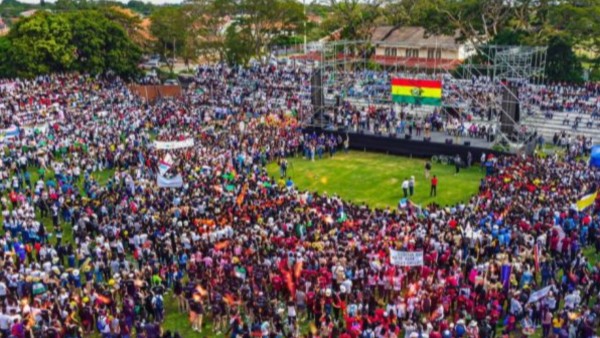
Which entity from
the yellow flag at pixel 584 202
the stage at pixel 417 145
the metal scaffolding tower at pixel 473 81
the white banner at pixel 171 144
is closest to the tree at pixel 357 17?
the metal scaffolding tower at pixel 473 81

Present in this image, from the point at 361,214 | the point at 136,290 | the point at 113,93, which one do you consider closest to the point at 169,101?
the point at 113,93

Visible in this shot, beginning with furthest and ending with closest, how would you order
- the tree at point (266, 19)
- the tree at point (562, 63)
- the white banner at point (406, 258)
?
the tree at point (266, 19) → the tree at point (562, 63) → the white banner at point (406, 258)

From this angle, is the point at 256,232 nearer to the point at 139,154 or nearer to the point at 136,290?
the point at 136,290

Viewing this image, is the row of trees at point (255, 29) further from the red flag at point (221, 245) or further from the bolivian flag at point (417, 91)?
the red flag at point (221, 245)

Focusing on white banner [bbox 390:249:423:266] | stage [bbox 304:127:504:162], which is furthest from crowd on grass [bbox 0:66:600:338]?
stage [bbox 304:127:504:162]

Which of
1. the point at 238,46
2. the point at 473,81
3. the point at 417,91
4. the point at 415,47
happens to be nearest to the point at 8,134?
the point at 417,91

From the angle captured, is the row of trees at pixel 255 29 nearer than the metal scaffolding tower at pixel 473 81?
No

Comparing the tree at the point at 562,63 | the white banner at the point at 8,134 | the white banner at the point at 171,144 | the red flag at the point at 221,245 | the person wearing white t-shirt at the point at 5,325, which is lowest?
the person wearing white t-shirt at the point at 5,325

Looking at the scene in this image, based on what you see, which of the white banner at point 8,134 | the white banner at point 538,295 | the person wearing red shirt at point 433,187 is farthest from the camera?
the white banner at point 8,134
